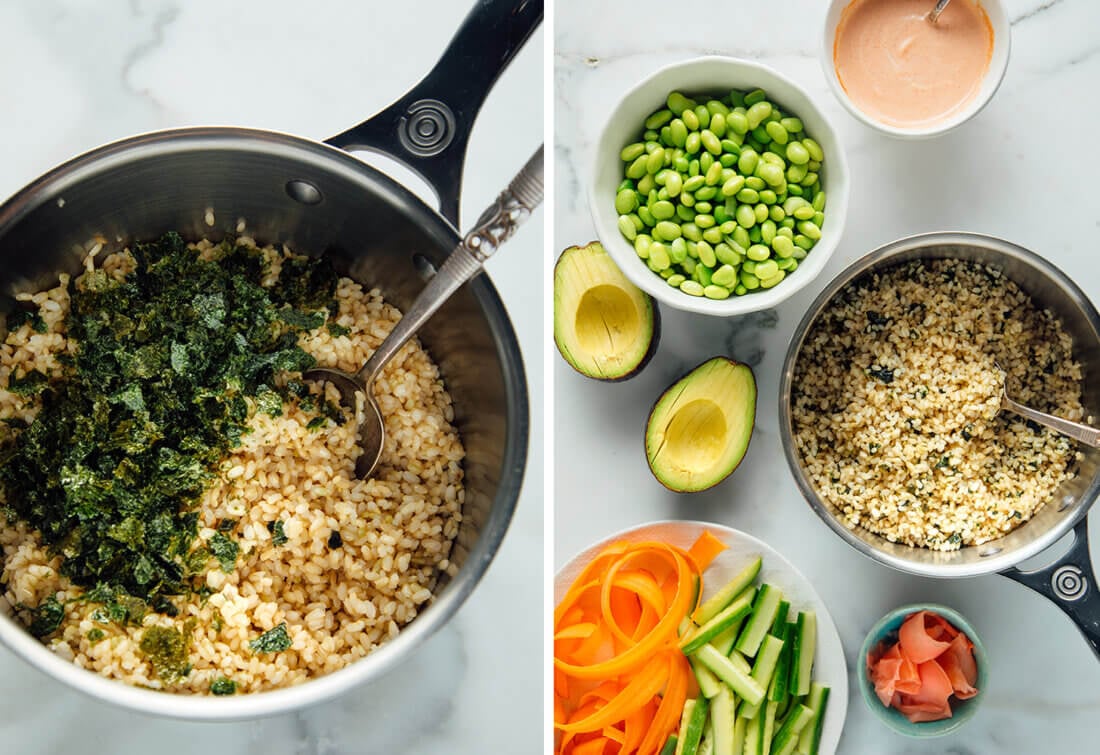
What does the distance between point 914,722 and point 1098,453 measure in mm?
447

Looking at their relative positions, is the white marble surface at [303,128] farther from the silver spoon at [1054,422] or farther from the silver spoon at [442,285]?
the silver spoon at [1054,422]

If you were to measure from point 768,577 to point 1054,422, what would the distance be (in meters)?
0.43

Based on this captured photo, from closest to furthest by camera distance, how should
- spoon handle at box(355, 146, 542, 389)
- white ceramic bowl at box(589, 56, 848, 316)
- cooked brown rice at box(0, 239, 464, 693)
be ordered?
spoon handle at box(355, 146, 542, 389) → cooked brown rice at box(0, 239, 464, 693) → white ceramic bowl at box(589, 56, 848, 316)

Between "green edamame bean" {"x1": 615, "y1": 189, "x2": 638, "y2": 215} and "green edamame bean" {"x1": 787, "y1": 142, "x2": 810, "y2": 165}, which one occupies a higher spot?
"green edamame bean" {"x1": 787, "y1": 142, "x2": 810, "y2": 165}

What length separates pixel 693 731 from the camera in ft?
4.55

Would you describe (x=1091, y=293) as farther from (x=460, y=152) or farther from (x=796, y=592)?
(x=460, y=152)

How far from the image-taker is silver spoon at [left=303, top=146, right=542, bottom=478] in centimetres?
101

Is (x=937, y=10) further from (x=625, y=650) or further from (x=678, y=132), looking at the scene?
(x=625, y=650)

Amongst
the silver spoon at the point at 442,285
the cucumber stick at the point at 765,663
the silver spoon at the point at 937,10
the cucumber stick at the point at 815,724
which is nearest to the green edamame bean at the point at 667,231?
the silver spoon at the point at 442,285

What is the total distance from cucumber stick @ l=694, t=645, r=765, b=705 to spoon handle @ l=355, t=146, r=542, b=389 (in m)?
0.61

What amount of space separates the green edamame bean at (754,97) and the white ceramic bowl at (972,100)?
93mm

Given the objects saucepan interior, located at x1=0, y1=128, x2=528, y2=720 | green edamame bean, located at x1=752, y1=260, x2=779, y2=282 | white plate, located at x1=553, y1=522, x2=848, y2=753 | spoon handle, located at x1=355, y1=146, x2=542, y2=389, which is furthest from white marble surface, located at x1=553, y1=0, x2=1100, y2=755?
spoon handle, located at x1=355, y1=146, x2=542, y2=389

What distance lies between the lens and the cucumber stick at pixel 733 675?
4.56 ft

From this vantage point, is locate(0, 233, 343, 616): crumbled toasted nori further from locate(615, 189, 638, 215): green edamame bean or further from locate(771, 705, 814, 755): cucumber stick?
locate(771, 705, 814, 755): cucumber stick
